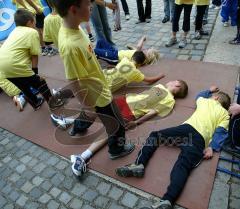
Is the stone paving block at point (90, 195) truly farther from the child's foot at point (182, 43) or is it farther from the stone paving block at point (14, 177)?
the child's foot at point (182, 43)

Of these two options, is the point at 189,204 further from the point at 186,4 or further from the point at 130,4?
the point at 130,4

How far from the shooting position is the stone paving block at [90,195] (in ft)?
9.36

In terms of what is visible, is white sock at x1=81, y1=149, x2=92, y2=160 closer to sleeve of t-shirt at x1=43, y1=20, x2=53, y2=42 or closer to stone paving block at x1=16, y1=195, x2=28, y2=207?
stone paving block at x1=16, y1=195, x2=28, y2=207

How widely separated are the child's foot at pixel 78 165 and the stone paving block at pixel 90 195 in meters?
0.23

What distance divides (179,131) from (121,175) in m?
0.80

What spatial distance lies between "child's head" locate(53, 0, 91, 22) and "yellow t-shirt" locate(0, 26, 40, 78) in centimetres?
189

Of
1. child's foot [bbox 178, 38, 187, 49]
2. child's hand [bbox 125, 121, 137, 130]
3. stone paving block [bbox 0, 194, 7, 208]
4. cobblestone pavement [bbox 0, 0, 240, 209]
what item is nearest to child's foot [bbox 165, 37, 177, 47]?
child's foot [bbox 178, 38, 187, 49]

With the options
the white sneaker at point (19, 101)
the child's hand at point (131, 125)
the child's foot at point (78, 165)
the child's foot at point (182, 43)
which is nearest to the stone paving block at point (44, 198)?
the child's foot at point (78, 165)

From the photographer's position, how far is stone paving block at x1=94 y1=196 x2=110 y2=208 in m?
2.76

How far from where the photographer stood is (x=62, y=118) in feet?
13.0

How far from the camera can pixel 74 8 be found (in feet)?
7.20

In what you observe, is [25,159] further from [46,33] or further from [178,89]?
[46,33]

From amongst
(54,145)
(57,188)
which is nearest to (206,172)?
(57,188)

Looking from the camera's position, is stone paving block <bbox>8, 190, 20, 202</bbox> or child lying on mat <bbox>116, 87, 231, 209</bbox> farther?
stone paving block <bbox>8, 190, 20, 202</bbox>
